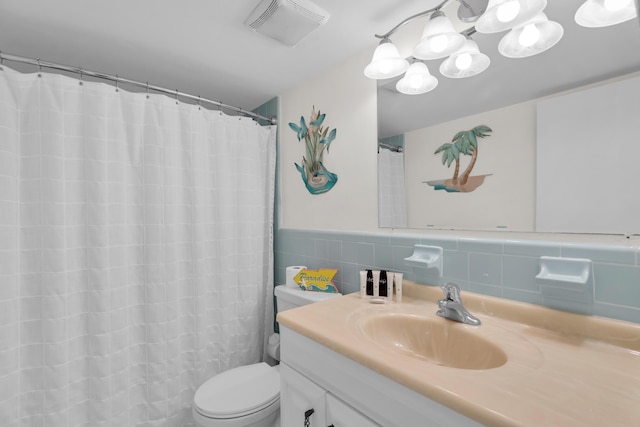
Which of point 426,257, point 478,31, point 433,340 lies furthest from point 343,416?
point 478,31

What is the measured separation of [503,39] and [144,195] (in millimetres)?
1744

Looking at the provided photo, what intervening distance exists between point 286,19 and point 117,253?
137 centimetres

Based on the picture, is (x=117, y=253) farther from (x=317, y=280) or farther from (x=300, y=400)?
(x=300, y=400)

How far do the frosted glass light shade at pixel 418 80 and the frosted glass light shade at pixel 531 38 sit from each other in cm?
28

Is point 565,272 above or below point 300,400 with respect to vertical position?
above

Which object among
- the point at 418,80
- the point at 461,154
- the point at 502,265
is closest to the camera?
the point at 502,265

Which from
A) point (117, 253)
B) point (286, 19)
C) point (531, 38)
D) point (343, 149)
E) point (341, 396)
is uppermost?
point (286, 19)

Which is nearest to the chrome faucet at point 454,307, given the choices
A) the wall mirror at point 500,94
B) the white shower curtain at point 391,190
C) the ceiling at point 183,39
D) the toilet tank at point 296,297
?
the wall mirror at point 500,94

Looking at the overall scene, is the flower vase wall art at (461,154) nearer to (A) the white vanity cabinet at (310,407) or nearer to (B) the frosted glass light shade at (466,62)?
(B) the frosted glass light shade at (466,62)

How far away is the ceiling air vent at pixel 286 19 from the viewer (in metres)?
1.15

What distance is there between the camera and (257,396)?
52.4 inches

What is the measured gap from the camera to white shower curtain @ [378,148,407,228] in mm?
1338

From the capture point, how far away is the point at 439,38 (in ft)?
3.38

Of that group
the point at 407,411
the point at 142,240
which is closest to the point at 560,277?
the point at 407,411
